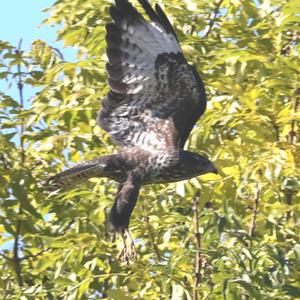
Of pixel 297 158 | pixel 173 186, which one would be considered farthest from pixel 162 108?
pixel 297 158

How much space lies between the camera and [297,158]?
707 centimetres

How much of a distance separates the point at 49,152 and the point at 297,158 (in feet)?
A: 7.09

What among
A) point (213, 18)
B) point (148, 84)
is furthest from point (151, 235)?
point (213, 18)

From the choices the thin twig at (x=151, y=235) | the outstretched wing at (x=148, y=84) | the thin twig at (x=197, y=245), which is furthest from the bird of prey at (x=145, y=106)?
the thin twig at (x=151, y=235)

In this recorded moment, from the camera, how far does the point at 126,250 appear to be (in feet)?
23.9

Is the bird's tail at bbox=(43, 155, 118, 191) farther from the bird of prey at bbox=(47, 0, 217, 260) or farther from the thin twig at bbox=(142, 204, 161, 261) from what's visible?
the thin twig at bbox=(142, 204, 161, 261)

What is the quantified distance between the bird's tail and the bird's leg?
1.35ft

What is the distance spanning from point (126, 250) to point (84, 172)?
1.74 feet

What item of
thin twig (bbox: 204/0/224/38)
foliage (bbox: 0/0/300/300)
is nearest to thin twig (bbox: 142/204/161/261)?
foliage (bbox: 0/0/300/300)

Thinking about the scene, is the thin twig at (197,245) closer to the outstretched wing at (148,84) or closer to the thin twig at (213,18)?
the outstretched wing at (148,84)

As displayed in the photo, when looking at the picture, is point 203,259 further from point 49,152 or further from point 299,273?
point 49,152

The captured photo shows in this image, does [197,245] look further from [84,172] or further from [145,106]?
[145,106]

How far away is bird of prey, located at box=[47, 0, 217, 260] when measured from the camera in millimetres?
7367

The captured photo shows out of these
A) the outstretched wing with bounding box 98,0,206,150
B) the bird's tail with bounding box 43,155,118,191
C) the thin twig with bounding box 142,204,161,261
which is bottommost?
the thin twig with bounding box 142,204,161,261
